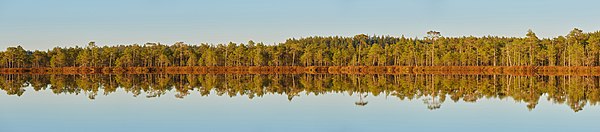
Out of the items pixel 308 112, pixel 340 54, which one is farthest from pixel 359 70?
pixel 308 112

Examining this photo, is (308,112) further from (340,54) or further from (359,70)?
(340,54)

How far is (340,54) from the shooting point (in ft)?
271

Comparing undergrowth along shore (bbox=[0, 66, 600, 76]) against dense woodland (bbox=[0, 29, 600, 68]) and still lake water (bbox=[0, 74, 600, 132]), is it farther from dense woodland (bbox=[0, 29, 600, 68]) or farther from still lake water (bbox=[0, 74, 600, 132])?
still lake water (bbox=[0, 74, 600, 132])

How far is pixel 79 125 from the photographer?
17.4 metres

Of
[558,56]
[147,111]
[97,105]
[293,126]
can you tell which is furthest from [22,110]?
[558,56]

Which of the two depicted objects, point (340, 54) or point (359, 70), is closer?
point (359, 70)

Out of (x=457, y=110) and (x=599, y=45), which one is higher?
(x=599, y=45)

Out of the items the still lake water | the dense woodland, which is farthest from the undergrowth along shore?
the still lake water

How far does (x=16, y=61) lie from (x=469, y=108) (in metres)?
81.3

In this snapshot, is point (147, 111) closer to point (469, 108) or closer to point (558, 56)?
point (469, 108)

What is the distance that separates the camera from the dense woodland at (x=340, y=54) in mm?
69438

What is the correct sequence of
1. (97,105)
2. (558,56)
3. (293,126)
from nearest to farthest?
(293,126) < (97,105) < (558,56)

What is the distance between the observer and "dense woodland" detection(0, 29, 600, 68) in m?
69.4

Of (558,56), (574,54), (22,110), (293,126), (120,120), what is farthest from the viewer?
(558,56)
